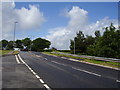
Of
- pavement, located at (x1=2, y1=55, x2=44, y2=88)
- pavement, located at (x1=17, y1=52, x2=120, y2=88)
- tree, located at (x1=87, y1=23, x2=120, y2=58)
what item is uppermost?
tree, located at (x1=87, y1=23, x2=120, y2=58)

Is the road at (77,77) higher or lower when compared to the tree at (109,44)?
lower

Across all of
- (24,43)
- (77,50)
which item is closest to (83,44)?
(77,50)

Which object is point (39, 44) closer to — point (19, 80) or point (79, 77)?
point (79, 77)

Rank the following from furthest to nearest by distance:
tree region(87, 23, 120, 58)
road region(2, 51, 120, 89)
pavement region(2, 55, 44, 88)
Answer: tree region(87, 23, 120, 58) < road region(2, 51, 120, 89) < pavement region(2, 55, 44, 88)

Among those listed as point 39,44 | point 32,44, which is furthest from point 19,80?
point 32,44

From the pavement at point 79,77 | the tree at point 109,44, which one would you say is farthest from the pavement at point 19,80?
the tree at point 109,44

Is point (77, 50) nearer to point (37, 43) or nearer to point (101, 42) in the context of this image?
point (101, 42)

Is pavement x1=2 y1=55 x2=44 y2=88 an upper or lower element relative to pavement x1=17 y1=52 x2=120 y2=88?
upper

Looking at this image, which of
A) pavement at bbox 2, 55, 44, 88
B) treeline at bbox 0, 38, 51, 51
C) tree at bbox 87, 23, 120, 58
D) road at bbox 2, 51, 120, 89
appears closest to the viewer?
pavement at bbox 2, 55, 44, 88

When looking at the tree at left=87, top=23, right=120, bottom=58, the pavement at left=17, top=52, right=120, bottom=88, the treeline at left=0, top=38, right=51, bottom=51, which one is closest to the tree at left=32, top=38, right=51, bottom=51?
the treeline at left=0, top=38, right=51, bottom=51

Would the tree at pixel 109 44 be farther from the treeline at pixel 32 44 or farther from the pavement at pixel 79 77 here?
the treeline at pixel 32 44

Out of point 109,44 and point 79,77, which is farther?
point 109,44

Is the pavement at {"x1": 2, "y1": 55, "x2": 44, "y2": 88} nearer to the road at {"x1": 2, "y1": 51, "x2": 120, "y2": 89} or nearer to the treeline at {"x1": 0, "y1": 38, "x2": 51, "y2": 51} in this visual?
the road at {"x1": 2, "y1": 51, "x2": 120, "y2": 89}

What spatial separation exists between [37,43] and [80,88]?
14838 cm
